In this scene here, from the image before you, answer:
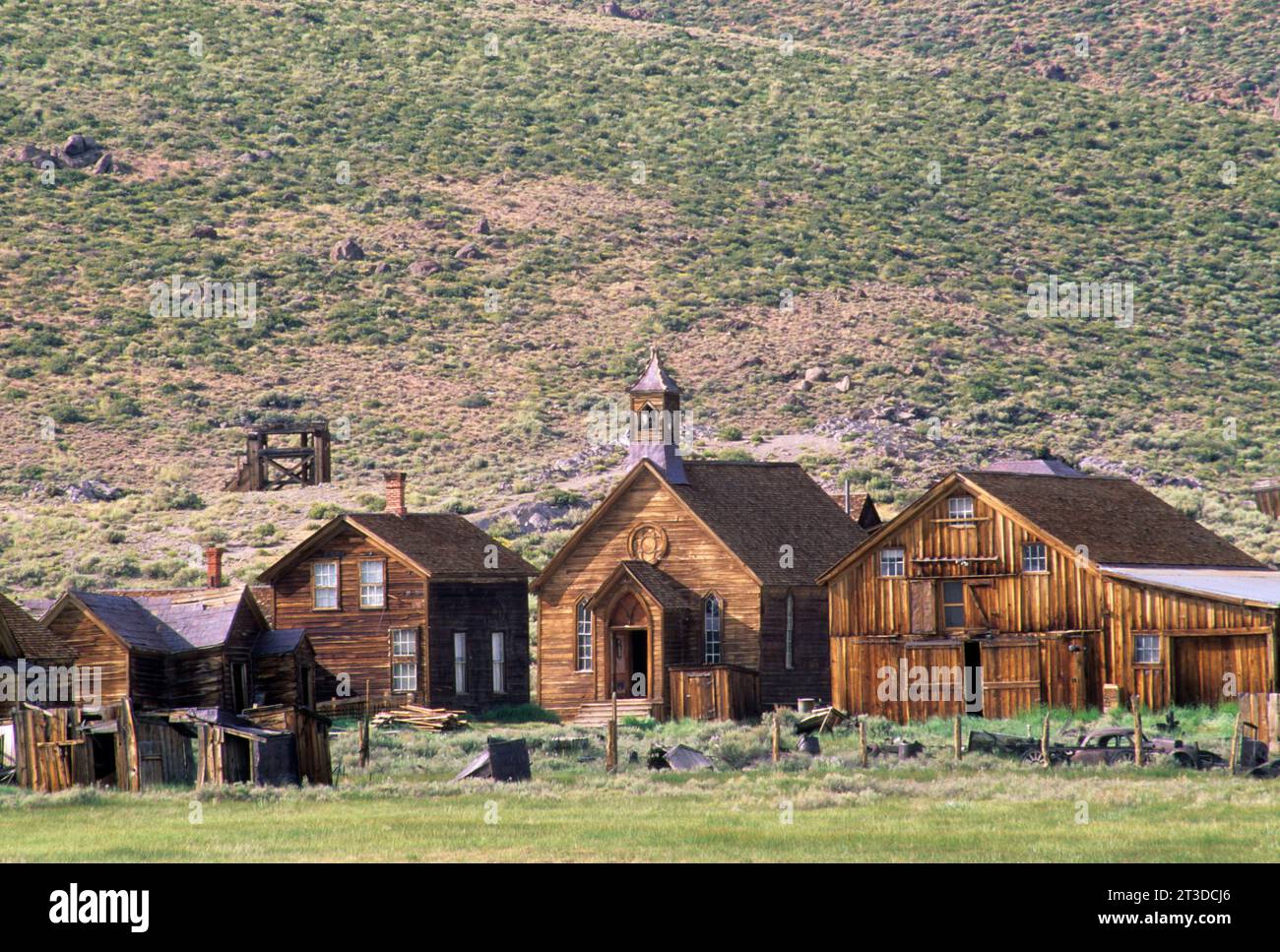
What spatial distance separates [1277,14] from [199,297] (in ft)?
286

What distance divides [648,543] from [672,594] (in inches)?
84.4

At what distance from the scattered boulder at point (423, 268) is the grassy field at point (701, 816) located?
81.8 meters

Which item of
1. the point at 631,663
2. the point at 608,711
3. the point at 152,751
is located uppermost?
the point at 631,663

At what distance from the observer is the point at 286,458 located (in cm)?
9806

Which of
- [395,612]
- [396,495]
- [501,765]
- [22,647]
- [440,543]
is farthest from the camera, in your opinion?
[396,495]

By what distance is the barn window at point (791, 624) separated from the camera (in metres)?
59.6

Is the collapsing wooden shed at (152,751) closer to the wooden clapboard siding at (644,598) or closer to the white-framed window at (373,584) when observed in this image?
the wooden clapboard siding at (644,598)

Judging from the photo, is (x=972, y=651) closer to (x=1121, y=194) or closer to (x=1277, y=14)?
(x=1121, y=194)

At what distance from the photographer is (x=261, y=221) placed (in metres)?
126

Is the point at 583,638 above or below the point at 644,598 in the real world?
below

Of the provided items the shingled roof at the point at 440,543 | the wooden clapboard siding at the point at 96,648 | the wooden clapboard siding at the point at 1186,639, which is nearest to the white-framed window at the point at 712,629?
the shingled roof at the point at 440,543

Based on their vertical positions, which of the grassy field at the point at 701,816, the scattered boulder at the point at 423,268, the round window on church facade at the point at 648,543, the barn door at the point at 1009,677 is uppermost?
the scattered boulder at the point at 423,268

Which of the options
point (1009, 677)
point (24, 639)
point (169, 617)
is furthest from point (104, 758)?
point (1009, 677)

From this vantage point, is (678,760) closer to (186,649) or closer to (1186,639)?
(1186,639)
